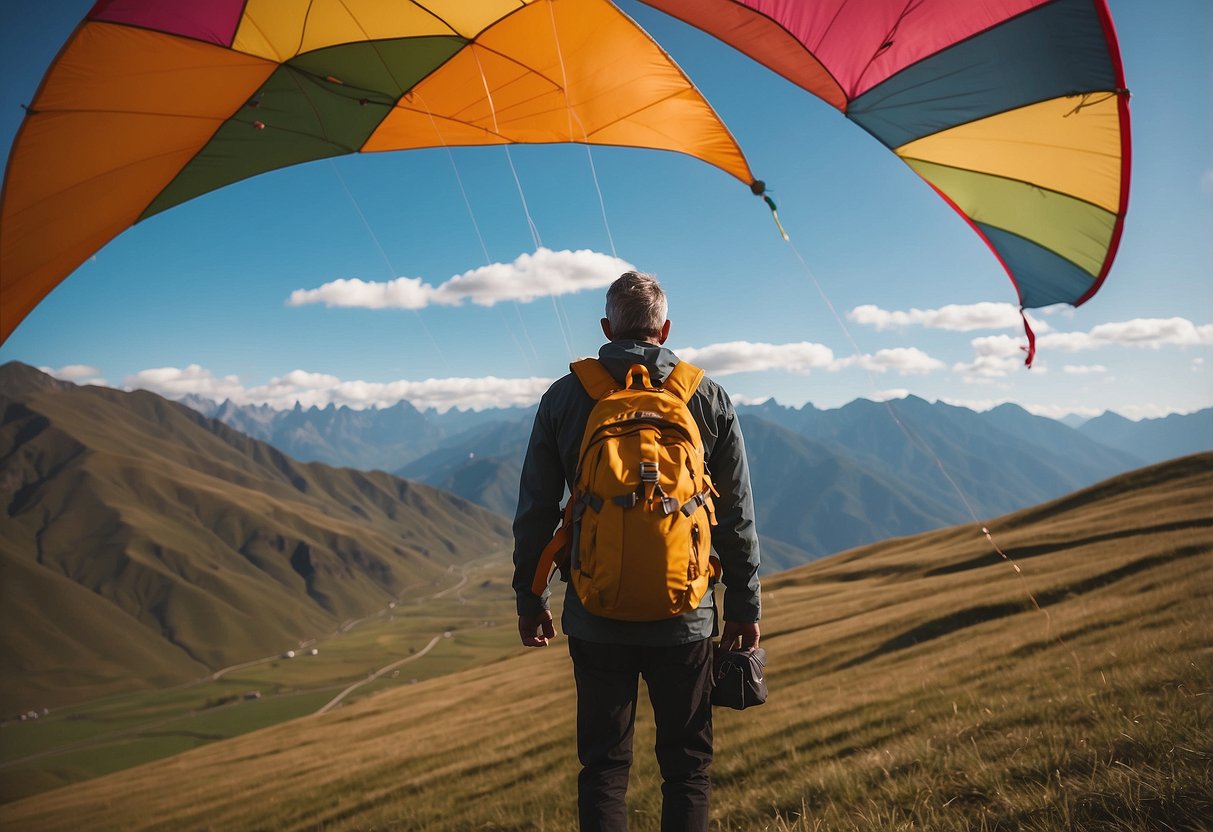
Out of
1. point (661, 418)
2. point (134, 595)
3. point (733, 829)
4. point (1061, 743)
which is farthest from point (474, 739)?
point (134, 595)

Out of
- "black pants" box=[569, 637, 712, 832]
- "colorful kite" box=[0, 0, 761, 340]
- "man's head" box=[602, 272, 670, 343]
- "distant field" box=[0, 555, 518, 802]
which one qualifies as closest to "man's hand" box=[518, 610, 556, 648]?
"black pants" box=[569, 637, 712, 832]

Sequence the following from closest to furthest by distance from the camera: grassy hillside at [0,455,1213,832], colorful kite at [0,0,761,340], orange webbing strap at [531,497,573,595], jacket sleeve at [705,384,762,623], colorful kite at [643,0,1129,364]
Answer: orange webbing strap at [531,497,573,595] → jacket sleeve at [705,384,762,623] → grassy hillside at [0,455,1213,832] → colorful kite at [643,0,1129,364] → colorful kite at [0,0,761,340]

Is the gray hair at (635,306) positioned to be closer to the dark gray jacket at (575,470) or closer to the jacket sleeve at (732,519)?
the dark gray jacket at (575,470)

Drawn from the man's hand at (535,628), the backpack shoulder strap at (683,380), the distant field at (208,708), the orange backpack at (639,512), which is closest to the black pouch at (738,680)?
the orange backpack at (639,512)

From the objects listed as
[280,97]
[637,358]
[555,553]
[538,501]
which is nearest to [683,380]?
[637,358]

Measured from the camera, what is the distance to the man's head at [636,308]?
3566mm

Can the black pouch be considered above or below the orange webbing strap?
below

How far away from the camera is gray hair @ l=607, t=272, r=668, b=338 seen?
3.57 metres

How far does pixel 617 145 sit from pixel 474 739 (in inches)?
591

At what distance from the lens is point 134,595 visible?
197375 mm

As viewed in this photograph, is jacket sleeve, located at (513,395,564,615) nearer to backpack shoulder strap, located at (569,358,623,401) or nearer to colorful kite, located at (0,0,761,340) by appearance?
backpack shoulder strap, located at (569,358,623,401)

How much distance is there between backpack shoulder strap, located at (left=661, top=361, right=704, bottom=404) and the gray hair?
283mm

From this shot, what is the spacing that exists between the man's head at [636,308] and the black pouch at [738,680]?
1763 mm

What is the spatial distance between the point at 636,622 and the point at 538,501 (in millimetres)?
803
